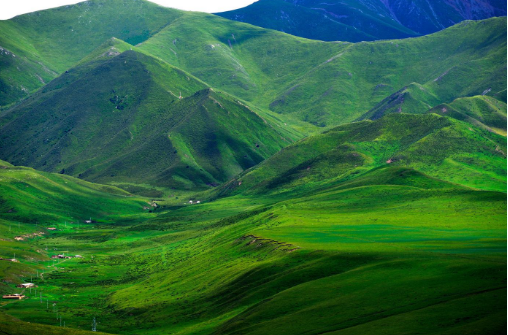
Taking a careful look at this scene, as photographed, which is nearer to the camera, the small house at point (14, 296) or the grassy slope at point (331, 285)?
the grassy slope at point (331, 285)

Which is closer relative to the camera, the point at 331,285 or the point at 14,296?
the point at 331,285

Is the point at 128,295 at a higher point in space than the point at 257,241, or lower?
lower

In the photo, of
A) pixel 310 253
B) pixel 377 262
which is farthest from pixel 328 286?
pixel 310 253

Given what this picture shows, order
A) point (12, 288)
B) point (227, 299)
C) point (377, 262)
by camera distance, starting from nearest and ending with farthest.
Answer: point (377, 262)
point (227, 299)
point (12, 288)

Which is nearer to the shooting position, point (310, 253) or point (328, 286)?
point (328, 286)

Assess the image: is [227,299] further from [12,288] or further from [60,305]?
[12,288]

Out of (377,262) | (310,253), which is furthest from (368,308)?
(310,253)

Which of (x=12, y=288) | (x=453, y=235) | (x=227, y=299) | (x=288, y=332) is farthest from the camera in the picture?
(x=12, y=288)

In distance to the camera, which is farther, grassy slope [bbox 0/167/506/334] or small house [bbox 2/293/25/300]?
small house [bbox 2/293/25/300]

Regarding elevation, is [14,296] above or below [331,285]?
below
